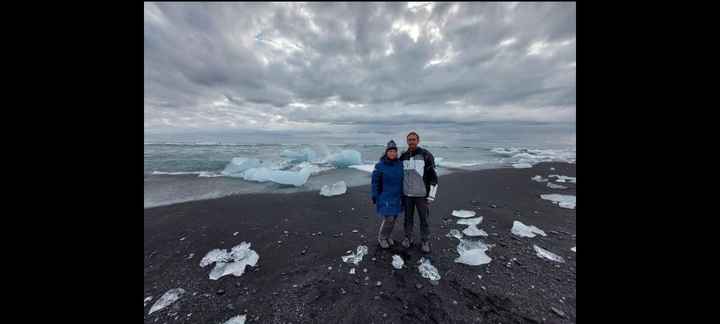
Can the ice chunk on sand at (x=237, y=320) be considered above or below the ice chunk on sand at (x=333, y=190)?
below

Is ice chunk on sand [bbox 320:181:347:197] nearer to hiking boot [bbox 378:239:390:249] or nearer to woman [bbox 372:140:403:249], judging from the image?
hiking boot [bbox 378:239:390:249]

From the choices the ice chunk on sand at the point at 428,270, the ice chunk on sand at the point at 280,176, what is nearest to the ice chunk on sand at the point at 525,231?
the ice chunk on sand at the point at 428,270

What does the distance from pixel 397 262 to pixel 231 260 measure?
110 inches

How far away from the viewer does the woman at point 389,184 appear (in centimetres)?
319

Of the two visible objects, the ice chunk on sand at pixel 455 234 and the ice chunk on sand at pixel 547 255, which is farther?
the ice chunk on sand at pixel 455 234

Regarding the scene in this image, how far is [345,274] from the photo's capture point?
282 centimetres

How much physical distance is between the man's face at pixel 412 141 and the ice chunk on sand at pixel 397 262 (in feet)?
5.95

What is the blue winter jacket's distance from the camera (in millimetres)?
3203

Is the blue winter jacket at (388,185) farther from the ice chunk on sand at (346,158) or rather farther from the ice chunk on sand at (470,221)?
the ice chunk on sand at (346,158)
